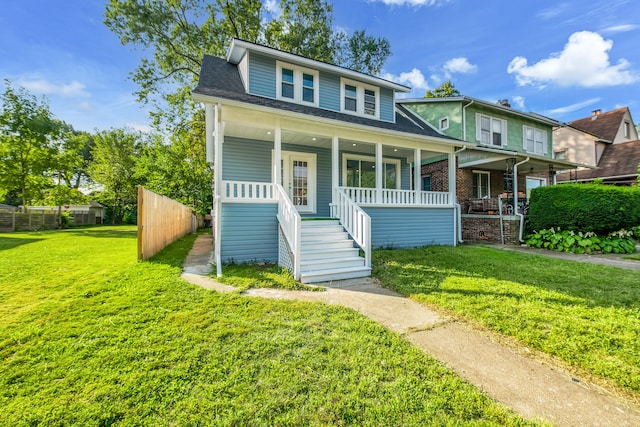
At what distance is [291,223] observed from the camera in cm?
586

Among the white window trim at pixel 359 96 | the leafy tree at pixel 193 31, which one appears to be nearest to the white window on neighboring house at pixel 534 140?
the white window trim at pixel 359 96

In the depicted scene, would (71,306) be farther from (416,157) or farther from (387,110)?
(387,110)

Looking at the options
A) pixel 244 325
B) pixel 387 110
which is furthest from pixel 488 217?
pixel 244 325

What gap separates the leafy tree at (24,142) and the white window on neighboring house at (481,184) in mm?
27170

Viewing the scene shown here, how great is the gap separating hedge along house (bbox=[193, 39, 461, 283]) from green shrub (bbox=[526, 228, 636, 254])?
3.26 m

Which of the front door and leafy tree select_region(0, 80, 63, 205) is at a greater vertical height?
leafy tree select_region(0, 80, 63, 205)

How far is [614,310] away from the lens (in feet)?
12.1

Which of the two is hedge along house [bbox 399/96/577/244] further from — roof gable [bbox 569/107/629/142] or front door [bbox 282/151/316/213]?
roof gable [bbox 569/107/629/142]

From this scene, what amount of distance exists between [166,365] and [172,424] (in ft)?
2.47

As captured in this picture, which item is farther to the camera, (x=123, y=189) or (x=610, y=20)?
(x=123, y=189)

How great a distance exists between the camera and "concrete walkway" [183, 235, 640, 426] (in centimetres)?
195

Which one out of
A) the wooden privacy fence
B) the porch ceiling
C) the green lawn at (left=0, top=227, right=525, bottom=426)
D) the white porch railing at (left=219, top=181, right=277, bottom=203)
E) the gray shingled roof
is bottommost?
the green lawn at (left=0, top=227, right=525, bottom=426)

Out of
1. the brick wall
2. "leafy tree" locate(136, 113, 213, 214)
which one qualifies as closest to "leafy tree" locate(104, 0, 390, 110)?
"leafy tree" locate(136, 113, 213, 214)

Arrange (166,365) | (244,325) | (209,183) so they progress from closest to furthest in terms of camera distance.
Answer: (166,365) → (244,325) → (209,183)
